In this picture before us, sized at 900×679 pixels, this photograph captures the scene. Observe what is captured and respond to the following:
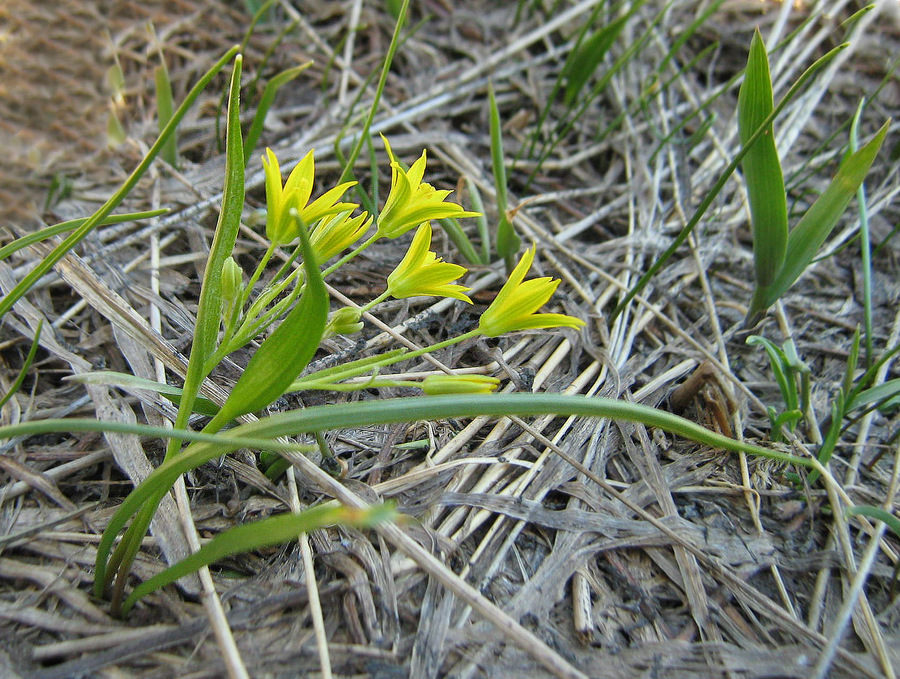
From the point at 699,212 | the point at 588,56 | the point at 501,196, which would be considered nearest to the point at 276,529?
the point at 699,212

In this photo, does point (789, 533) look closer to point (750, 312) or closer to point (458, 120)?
point (750, 312)

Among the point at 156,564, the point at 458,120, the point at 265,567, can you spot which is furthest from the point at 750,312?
the point at 156,564

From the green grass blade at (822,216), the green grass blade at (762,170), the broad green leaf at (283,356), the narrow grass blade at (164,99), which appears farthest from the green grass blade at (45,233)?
the green grass blade at (822,216)

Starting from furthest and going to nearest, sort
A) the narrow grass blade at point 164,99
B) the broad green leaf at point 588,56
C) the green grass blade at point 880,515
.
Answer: the broad green leaf at point 588,56
the narrow grass blade at point 164,99
the green grass blade at point 880,515

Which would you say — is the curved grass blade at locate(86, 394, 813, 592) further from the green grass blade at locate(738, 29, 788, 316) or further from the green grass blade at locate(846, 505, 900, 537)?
the green grass blade at locate(738, 29, 788, 316)

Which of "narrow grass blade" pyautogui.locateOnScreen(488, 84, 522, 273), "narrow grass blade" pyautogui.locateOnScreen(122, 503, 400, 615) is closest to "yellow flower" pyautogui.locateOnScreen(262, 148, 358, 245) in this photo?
"narrow grass blade" pyautogui.locateOnScreen(122, 503, 400, 615)

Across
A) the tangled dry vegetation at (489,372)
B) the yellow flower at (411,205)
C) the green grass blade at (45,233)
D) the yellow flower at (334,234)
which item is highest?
the yellow flower at (411,205)

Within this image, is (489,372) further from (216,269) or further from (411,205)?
(216,269)

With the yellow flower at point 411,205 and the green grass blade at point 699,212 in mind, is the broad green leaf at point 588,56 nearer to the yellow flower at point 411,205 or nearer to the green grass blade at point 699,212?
the green grass blade at point 699,212
